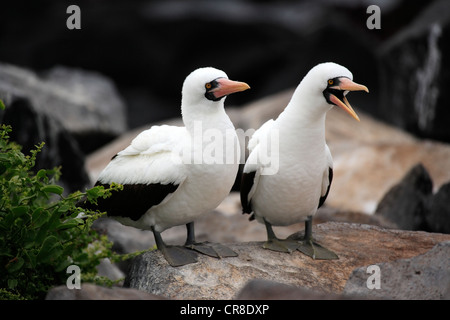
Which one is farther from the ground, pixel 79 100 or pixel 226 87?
pixel 79 100

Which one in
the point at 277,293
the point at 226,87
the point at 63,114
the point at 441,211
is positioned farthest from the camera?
the point at 63,114

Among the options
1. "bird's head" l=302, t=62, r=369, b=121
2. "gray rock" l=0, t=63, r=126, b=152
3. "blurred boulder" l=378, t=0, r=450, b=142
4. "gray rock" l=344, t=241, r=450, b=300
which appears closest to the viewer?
"gray rock" l=344, t=241, r=450, b=300

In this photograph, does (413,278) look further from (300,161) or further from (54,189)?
(54,189)

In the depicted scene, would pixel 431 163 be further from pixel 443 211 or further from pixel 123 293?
pixel 123 293

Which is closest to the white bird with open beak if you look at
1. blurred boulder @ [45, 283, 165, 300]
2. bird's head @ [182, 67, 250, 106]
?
bird's head @ [182, 67, 250, 106]

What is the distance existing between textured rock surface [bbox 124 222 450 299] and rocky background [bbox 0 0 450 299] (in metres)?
0.02

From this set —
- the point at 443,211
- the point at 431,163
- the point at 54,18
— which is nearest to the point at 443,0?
the point at 431,163

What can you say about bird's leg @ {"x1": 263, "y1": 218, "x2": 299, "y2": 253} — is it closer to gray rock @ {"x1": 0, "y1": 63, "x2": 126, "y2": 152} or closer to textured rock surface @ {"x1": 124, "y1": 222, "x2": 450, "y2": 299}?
textured rock surface @ {"x1": 124, "y1": 222, "x2": 450, "y2": 299}

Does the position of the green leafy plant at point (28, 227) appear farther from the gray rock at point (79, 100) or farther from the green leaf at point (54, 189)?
the gray rock at point (79, 100)

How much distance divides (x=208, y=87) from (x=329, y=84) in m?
1.08

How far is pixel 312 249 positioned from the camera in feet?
23.2

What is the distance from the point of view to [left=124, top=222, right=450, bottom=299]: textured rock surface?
6168mm

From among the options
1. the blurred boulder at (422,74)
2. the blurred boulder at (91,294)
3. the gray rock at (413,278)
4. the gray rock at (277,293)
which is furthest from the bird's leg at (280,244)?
the blurred boulder at (422,74)

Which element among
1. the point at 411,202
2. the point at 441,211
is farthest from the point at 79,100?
the point at 441,211
